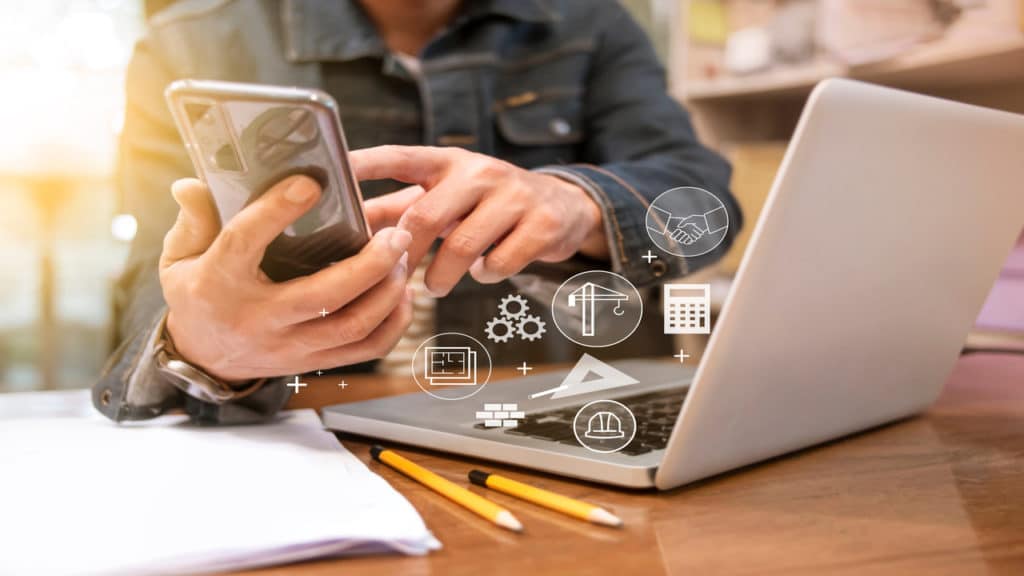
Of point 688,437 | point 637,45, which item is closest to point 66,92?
point 637,45

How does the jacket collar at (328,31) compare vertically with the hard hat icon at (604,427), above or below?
above

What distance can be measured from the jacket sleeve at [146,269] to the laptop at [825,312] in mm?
98

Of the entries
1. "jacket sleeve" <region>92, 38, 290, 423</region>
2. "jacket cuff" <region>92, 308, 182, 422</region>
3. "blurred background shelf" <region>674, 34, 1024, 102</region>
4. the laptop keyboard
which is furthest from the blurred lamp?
"blurred background shelf" <region>674, 34, 1024, 102</region>

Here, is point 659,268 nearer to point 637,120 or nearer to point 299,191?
point 299,191

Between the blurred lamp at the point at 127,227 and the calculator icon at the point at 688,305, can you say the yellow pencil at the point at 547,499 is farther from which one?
the blurred lamp at the point at 127,227

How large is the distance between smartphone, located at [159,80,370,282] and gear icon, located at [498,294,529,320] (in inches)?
4.0

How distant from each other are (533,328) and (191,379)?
21 centimetres

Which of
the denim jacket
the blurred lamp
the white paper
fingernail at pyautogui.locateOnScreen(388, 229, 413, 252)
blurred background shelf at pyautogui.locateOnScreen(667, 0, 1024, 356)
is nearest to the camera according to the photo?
the white paper

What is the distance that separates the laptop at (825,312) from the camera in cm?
33

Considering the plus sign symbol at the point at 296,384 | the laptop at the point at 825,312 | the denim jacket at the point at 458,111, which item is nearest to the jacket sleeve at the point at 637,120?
the denim jacket at the point at 458,111

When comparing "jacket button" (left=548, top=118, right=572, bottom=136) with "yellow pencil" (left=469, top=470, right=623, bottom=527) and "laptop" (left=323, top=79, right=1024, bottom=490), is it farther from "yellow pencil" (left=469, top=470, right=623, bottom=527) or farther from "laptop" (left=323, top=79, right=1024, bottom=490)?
"yellow pencil" (left=469, top=470, right=623, bottom=527)

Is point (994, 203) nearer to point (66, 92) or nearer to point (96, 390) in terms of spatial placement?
point (96, 390)

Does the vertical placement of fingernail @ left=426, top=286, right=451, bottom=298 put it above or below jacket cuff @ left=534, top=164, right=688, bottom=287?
below

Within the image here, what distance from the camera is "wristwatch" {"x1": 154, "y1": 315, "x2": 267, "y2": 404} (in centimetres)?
48
